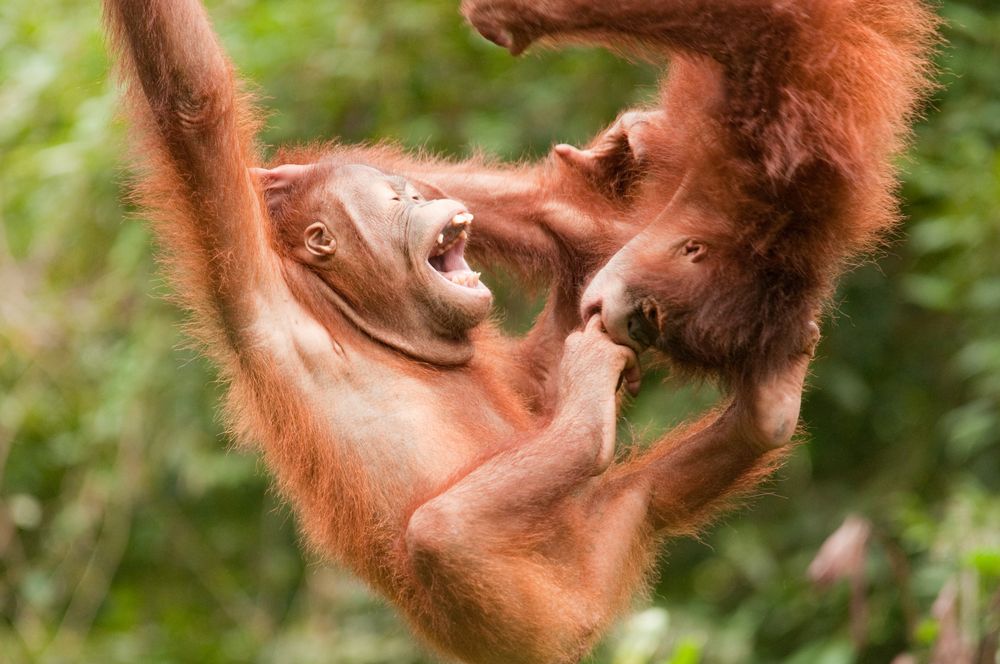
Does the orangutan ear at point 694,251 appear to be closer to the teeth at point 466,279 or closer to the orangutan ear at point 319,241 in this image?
the teeth at point 466,279

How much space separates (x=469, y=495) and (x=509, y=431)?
1.19ft

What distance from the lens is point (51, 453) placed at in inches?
255

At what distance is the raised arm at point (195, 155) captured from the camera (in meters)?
2.57

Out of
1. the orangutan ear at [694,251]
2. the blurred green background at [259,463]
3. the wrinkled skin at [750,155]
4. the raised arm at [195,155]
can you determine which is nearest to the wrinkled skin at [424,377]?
the raised arm at [195,155]

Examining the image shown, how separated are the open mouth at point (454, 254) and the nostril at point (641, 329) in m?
0.47

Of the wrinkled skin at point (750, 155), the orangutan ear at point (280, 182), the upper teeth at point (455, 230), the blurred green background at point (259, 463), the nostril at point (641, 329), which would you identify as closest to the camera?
the wrinkled skin at point (750, 155)

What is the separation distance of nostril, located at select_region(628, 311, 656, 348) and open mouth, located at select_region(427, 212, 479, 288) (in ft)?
1.54

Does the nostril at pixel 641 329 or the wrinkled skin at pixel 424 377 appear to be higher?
the nostril at pixel 641 329

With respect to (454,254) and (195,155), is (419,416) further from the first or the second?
(195,155)

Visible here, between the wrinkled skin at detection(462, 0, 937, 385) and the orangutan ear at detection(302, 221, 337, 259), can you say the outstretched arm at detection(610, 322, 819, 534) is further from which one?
the orangutan ear at detection(302, 221, 337, 259)

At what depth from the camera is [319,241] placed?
305cm

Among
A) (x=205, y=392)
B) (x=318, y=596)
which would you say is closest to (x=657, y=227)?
(x=205, y=392)

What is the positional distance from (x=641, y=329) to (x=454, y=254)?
23.6 inches

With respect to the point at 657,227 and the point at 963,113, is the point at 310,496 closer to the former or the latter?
the point at 657,227
